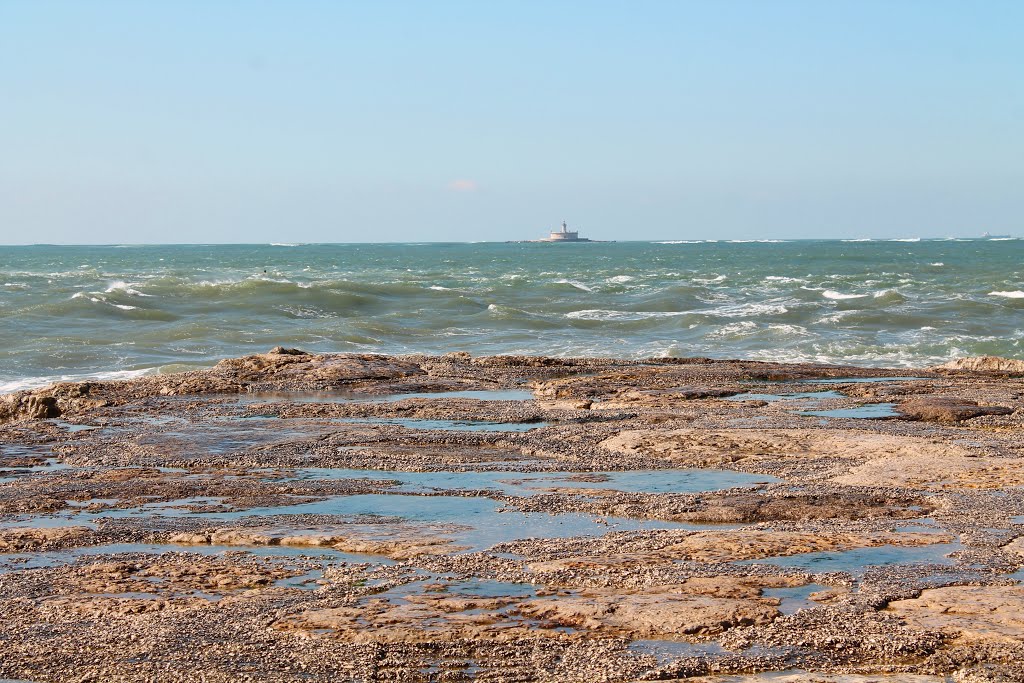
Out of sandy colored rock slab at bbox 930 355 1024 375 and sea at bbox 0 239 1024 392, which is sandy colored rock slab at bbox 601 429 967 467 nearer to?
sandy colored rock slab at bbox 930 355 1024 375

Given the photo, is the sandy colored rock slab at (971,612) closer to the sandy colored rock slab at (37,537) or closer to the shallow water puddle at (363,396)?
the sandy colored rock slab at (37,537)

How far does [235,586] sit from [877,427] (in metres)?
6.45

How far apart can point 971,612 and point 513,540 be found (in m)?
2.36

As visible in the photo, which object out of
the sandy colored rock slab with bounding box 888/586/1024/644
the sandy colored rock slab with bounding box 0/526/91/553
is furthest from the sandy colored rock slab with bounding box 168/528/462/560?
the sandy colored rock slab with bounding box 888/586/1024/644

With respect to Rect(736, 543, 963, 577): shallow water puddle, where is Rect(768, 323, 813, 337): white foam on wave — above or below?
below

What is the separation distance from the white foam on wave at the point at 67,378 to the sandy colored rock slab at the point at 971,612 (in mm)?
14447

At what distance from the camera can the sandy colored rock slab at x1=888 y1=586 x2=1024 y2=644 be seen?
470 cm

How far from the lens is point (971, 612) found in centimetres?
494

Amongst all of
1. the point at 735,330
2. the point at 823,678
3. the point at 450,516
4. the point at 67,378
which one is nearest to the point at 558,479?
the point at 450,516

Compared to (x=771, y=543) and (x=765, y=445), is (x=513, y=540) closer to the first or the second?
(x=771, y=543)

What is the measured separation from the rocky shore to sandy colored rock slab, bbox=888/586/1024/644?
0.6 inches

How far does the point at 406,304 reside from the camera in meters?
33.3

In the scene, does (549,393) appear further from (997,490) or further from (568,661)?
(568,661)

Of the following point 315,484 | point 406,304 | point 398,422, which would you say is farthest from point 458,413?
point 406,304
